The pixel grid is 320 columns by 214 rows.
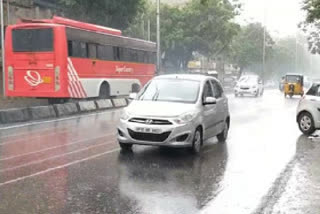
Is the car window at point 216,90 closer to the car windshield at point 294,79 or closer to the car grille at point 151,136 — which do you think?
the car grille at point 151,136

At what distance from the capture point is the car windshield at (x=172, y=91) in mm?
11141

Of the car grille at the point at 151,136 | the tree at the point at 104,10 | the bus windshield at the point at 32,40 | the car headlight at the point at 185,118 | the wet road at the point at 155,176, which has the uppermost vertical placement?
the tree at the point at 104,10

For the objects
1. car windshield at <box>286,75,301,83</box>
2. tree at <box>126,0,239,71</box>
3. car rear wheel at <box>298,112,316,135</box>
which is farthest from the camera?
tree at <box>126,0,239,71</box>

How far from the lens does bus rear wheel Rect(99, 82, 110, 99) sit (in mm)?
24737

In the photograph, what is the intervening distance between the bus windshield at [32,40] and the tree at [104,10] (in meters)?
12.1

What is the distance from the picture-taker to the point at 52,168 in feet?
29.6

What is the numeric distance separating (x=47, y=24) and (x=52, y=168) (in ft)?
40.9

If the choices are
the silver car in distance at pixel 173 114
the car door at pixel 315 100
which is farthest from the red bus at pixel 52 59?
the car door at pixel 315 100

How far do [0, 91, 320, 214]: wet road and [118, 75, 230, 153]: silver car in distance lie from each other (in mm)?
375

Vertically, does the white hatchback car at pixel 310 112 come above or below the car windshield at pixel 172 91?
below

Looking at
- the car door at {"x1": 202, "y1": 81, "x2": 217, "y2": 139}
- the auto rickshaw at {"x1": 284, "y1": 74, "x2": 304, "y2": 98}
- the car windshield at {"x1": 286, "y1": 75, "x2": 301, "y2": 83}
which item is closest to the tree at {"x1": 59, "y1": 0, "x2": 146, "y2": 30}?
the auto rickshaw at {"x1": 284, "y1": 74, "x2": 304, "y2": 98}

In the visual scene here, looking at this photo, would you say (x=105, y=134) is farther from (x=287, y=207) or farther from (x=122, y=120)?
(x=287, y=207)

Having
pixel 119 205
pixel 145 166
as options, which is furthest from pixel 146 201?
pixel 145 166

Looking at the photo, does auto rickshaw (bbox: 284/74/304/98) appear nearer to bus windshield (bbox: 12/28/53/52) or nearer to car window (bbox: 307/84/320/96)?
bus windshield (bbox: 12/28/53/52)
